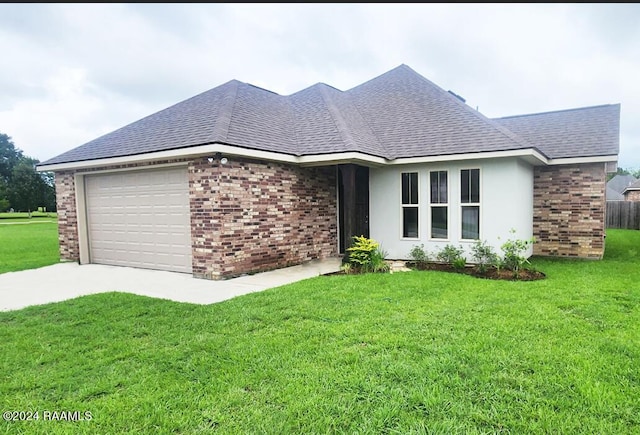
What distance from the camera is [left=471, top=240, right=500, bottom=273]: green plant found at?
8.76 meters

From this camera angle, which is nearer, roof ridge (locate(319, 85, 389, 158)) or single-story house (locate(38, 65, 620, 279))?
single-story house (locate(38, 65, 620, 279))

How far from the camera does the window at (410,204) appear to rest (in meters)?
10.1

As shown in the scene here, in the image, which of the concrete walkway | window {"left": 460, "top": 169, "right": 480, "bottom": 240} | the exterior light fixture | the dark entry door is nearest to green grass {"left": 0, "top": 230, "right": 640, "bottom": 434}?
the concrete walkway

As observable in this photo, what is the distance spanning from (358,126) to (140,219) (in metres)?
6.48

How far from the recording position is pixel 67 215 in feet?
35.9

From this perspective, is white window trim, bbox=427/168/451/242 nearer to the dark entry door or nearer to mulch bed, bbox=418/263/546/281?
mulch bed, bbox=418/263/546/281

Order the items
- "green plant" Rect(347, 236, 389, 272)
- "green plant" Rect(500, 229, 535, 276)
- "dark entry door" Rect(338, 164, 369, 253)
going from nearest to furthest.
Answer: "green plant" Rect(500, 229, 535, 276), "green plant" Rect(347, 236, 389, 272), "dark entry door" Rect(338, 164, 369, 253)

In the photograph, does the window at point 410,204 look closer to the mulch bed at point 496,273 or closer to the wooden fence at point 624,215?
the mulch bed at point 496,273

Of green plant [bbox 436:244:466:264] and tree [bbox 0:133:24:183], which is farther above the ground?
tree [bbox 0:133:24:183]

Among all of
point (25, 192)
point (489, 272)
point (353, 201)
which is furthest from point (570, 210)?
point (25, 192)

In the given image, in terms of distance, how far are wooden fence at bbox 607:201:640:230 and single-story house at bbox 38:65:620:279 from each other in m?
13.3

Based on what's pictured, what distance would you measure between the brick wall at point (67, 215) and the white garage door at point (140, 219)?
42 centimetres

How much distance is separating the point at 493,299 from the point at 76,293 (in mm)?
7261

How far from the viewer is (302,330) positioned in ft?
14.9
